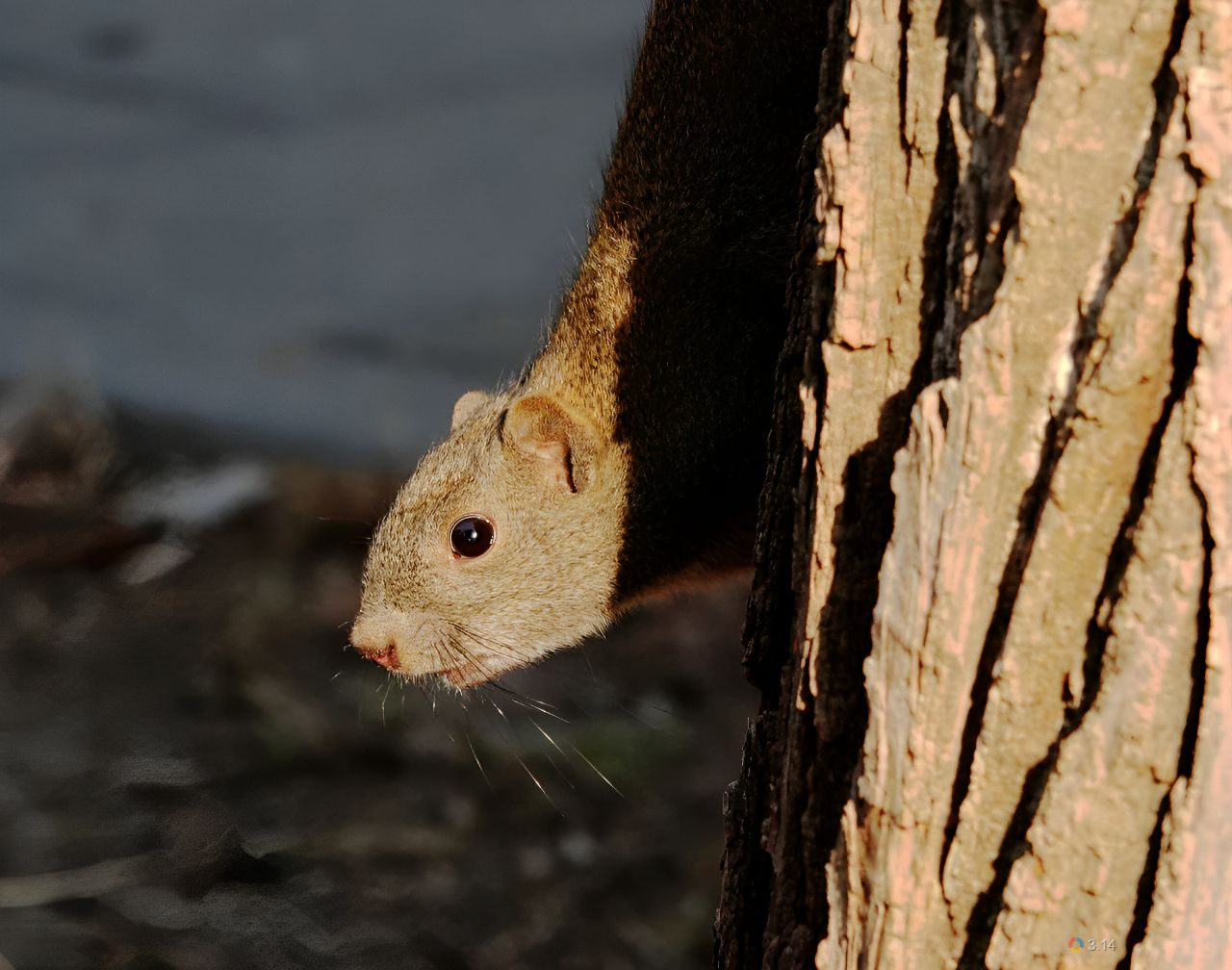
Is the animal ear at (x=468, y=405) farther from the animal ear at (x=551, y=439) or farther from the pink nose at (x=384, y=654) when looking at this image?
the pink nose at (x=384, y=654)

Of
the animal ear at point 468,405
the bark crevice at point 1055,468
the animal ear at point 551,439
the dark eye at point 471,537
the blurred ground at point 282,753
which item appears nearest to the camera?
the bark crevice at point 1055,468

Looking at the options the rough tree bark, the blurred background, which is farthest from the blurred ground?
the rough tree bark

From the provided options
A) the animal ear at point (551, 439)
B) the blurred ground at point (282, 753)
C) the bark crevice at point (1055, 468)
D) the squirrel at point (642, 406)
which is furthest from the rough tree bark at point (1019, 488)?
the blurred ground at point (282, 753)

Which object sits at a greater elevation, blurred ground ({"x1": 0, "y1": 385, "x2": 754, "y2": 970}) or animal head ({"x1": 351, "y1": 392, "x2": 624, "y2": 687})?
animal head ({"x1": 351, "y1": 392, "x2": 624, "y2": 687})

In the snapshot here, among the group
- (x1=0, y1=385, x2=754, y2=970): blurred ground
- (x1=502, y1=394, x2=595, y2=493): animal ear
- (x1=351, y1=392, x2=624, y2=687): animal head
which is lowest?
(x1=0, y1=385, x2=754, y2=970): blurred ground

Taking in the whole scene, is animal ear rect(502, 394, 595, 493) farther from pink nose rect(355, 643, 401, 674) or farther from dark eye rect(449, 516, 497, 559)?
pink nose rect(355, 643, 401, 674)

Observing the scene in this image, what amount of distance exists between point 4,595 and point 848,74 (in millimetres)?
5086

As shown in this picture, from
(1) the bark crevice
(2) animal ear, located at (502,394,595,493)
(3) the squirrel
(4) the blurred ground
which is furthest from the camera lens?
(4) the blurred ground

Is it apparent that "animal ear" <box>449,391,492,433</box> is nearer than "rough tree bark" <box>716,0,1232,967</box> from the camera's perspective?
No

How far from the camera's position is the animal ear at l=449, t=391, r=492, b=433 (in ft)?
10.1

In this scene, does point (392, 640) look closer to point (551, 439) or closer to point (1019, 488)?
point (551, 439)

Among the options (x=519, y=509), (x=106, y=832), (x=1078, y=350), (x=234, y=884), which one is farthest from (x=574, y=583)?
(x=106, y=832)

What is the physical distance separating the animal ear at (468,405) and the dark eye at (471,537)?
1.14ft

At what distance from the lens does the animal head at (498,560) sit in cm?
272
